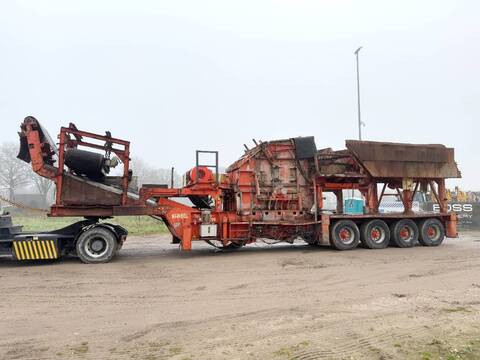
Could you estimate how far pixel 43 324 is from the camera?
5.54 m

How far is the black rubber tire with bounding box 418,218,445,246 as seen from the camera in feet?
47.6

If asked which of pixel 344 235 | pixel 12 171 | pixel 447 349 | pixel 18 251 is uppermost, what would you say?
pixel 12 171

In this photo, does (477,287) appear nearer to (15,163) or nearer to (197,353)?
(197,353)

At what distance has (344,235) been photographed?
13.5 m

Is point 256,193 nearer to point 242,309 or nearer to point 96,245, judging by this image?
point 96,245

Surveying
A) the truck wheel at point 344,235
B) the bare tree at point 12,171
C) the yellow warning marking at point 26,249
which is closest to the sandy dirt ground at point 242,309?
the yellow warning marking at point 26,249

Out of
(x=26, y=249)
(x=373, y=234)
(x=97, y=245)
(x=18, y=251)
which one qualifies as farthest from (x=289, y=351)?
(x=373, y=234)

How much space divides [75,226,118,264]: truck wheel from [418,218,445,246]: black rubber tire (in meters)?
10.4

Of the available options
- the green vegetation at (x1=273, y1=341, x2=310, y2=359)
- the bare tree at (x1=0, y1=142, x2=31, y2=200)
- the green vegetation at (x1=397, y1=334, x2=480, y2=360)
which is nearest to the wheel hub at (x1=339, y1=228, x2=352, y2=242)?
the green vegetation at (x1=397, y1=334, x2=480, y2=360)

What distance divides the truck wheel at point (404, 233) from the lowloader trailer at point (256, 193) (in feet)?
0.11

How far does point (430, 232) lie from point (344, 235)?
11.9 ft

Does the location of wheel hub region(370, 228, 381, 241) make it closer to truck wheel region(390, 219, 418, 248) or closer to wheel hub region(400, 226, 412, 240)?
truck wheel region(390, 219, 418, 248)

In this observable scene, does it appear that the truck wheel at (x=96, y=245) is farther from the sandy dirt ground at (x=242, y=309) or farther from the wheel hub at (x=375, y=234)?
the wheel hub at (x=375, y=234)

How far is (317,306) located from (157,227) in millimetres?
18666
